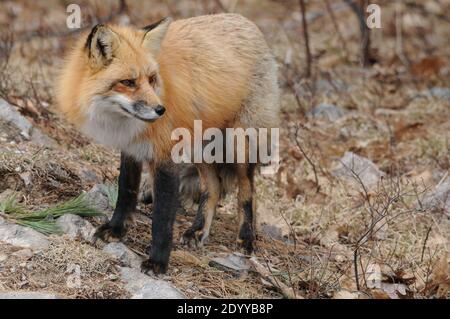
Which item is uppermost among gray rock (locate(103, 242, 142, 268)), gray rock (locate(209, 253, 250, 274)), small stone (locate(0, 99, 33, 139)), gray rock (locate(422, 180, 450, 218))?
small stone (locate(0, 99, 33, 139))

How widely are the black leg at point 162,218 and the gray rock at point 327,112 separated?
416 centimetres

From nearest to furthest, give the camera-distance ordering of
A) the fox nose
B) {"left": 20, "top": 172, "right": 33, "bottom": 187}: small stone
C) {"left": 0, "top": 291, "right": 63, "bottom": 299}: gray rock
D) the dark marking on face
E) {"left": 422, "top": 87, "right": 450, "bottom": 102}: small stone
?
{"left": 0, "top": 291, "right": 63, "bottom": 299}: gray rock → the fox nose → {"left": 20, "top": 172, "right": 33, "bottom": 187}: small stone → the dark marking on face → {"left": 422, "top": 87, "right": 450, "bottom": 102}: small stone

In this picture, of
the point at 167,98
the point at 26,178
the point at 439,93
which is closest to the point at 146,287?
the point at 167,98

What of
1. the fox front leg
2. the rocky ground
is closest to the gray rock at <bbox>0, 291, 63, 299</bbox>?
the rocky ground

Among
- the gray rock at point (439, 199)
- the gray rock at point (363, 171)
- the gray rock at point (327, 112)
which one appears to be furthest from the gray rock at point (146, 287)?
the gray rock at point (327, 112)

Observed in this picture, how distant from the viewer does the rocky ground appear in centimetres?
459

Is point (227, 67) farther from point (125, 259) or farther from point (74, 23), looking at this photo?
point (74, 23)

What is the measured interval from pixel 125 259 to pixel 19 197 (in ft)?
3.37

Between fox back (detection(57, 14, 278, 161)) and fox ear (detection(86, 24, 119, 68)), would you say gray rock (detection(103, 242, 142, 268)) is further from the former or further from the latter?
fox ear (detection(86, 24, 119, 68))

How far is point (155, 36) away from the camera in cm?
468

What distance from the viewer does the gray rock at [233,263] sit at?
497cm

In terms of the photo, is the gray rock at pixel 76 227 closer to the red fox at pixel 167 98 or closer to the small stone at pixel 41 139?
the red fox at pixel 167 98

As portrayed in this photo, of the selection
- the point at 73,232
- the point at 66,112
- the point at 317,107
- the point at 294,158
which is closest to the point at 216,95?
the point at 66,112

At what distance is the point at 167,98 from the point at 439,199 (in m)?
3.00
